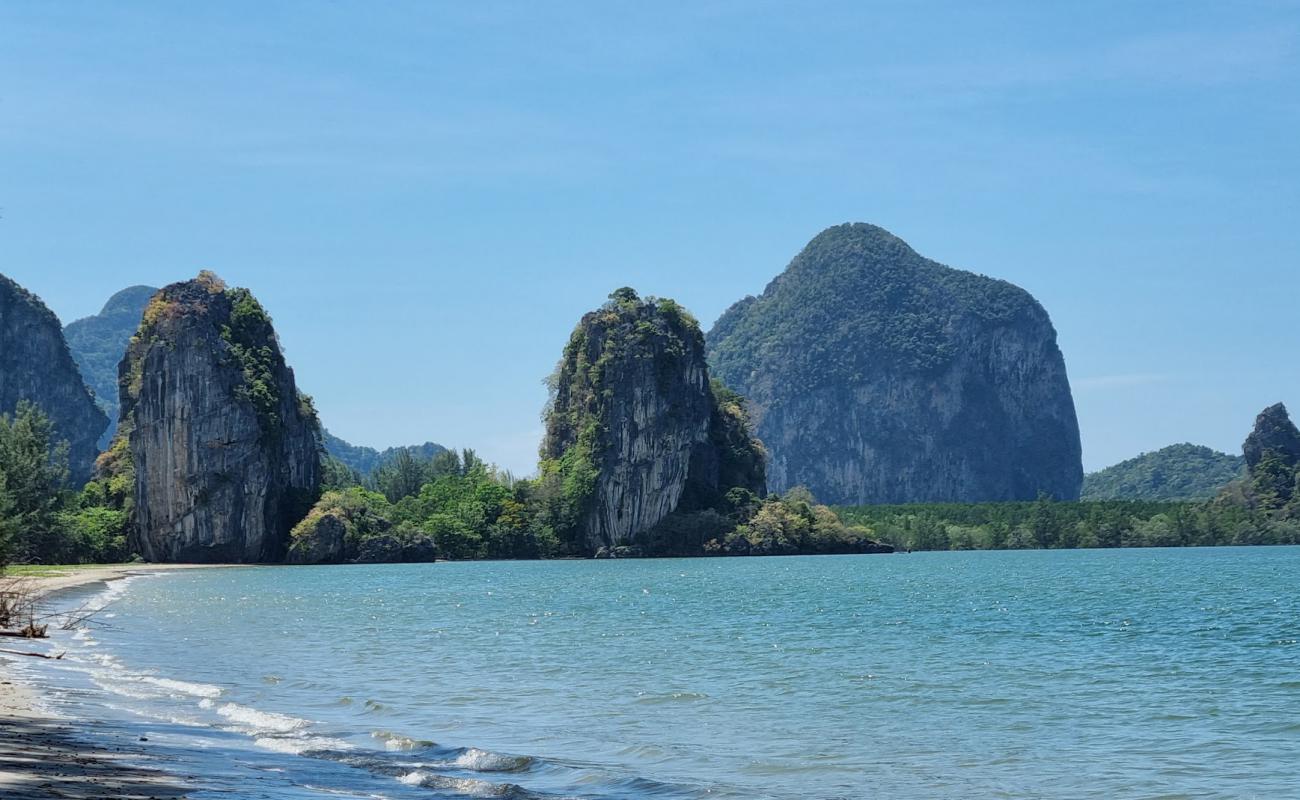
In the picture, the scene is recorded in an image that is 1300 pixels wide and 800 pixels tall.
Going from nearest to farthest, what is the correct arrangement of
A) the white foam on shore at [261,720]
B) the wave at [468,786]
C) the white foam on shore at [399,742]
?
the wave at [468,786] < the white foam on shore at [399,742] < the white foam on shore at [261,720]

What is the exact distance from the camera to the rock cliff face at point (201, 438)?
389 ft

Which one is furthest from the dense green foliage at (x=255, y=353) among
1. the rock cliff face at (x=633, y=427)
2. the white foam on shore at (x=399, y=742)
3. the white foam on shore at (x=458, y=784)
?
the white foam on shore at (x=458, y=784)

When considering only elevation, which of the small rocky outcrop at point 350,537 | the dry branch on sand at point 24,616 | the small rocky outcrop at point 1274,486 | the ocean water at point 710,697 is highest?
the small rocky outcrop at point 1274,486

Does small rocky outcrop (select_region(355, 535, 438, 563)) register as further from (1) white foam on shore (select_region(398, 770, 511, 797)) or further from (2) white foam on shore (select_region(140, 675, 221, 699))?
(1) white foam on shore (select_region(398, 770, 511, 797))

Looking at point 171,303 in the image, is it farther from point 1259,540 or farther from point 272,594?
point 1259,540

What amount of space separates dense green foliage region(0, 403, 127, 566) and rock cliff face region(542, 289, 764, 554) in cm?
4531

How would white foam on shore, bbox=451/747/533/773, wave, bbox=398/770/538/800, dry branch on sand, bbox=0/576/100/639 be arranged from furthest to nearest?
1. dry branch on sand, bbox=0/576/100/639
2. white foam on shore, bbox=451/747/533/773
3. wave, bbox=398/770/538/800

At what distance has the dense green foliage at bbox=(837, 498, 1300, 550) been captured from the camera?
166250 mm

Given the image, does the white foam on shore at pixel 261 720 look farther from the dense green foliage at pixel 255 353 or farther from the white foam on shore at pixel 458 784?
the dense green foliage at pixel 255 353

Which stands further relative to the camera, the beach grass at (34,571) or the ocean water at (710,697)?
the beach grass at (34,571)

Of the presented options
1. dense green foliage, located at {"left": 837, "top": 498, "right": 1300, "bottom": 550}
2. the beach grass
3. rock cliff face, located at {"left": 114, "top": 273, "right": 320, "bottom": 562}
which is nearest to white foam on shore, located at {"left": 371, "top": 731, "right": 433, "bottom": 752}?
the beach grass

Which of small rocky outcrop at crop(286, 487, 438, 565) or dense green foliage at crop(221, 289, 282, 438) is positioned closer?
small rocky outcrop at crop(286, 487, 438, 565)

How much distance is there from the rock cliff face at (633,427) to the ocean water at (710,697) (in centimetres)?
8694

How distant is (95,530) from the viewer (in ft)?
361
